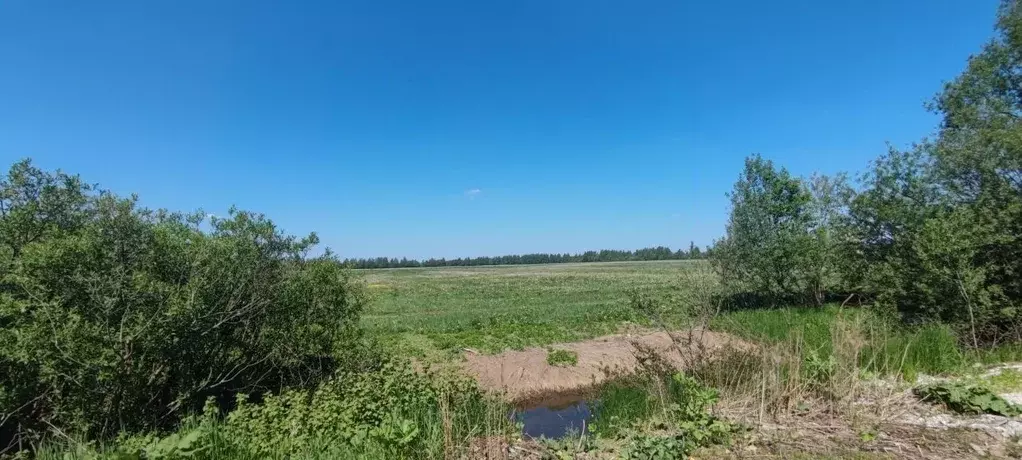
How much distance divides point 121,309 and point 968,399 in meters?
11.3

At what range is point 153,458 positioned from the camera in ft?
13.9

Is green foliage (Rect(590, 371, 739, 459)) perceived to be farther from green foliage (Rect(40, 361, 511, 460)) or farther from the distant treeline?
the distant treeline

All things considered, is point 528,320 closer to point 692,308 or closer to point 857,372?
point 692,308

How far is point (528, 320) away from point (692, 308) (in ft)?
46.7

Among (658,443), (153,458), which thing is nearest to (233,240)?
(153,458)

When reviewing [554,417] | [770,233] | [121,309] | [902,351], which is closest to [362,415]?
[121,309]

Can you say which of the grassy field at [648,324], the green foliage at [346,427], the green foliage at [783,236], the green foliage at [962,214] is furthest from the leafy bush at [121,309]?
the green foliage at [783,236]

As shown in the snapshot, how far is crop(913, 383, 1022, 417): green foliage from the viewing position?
19.9ft

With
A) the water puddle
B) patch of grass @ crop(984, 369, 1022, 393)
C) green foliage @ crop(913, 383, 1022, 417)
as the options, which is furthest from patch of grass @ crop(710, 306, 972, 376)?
the water puddle

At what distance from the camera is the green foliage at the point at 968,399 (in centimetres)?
608

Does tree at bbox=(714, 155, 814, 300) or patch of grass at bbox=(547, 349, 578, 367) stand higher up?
tree at bbox=(714, 155, 814, 300)

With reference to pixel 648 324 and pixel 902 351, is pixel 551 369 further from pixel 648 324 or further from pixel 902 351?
pixel 902 351

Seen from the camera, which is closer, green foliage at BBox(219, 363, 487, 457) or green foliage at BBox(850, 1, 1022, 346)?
green foliage at BBox(219, 363, 487, 457)

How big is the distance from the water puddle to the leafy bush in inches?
205
